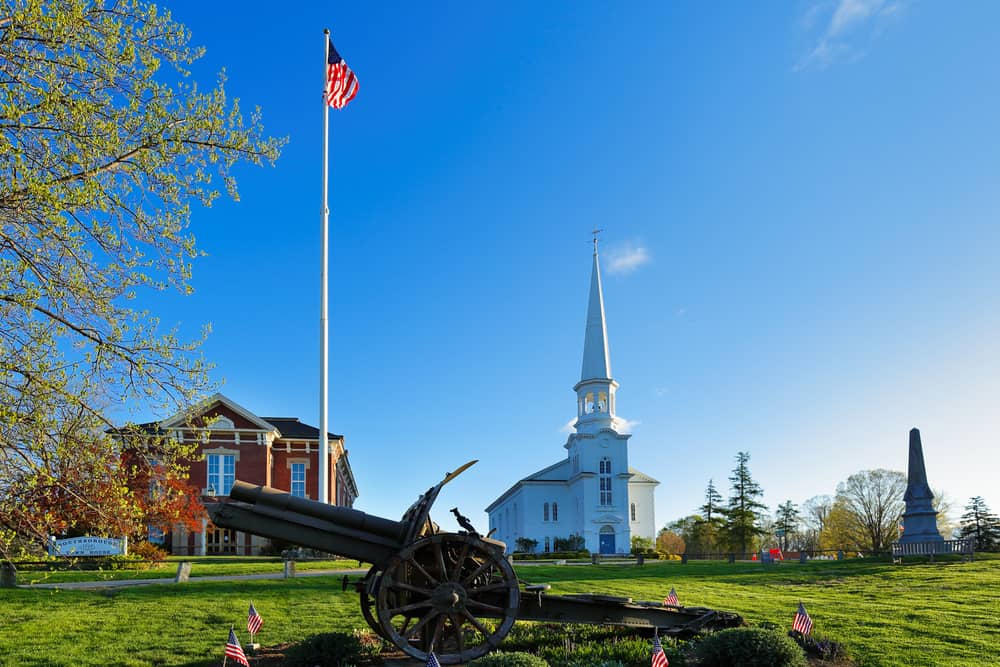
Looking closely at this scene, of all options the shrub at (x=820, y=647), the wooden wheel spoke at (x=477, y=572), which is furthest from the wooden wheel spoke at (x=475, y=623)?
the shrub at (x=820, y=647)

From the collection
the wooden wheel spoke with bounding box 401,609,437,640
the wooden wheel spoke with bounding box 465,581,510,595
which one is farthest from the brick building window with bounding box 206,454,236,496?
the wooden wheel spoke with bounding box 465,581,510,595

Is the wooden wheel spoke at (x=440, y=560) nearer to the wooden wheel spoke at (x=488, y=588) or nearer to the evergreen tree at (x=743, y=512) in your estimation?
the wooden wheel spoke at (x=488, y=588)

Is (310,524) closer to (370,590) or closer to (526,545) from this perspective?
(370,590)

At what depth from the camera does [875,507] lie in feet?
240

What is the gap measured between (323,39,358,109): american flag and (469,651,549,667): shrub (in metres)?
25.4

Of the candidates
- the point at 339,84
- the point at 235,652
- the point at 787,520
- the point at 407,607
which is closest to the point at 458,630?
the point at 407,607

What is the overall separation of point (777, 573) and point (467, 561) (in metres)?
25.4

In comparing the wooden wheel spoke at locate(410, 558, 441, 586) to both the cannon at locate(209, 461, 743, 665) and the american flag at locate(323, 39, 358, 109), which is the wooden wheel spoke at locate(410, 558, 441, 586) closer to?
the cannon at locate(209, 461, 743, 665)

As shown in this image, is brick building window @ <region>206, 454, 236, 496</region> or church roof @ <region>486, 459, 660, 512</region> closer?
brick building window @ <region>206, 454, 236, 496</region>

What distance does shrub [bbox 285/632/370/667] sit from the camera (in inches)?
437

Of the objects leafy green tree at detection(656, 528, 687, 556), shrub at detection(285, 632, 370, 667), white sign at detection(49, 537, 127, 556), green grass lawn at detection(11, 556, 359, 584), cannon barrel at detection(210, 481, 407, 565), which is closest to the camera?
cannon barrel at detection(210, 481, 407, 565)

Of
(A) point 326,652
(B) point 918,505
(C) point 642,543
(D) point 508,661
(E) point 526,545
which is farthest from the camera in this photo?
(E) point 526,545

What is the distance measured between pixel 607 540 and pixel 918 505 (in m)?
30.7

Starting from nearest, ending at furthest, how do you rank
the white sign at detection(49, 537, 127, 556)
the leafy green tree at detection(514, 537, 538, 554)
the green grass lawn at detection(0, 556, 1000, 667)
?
the green grass lawn at detection(0, 556, 1000, 667), the white sign at detection(49, 537, 127, 556), the leafy green tree at detection(514, 537, 538, 554)
